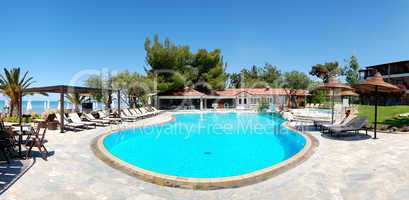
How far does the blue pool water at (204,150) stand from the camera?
8.05 m

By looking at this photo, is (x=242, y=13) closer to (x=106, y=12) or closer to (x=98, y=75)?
(x=106, y=12)

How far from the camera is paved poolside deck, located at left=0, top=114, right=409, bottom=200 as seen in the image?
452 centimetres

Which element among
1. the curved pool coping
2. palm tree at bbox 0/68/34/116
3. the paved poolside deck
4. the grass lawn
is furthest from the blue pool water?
palm tree at bbox 0/68/34/116

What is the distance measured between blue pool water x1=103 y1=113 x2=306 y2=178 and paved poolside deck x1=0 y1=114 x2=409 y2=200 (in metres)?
2.13

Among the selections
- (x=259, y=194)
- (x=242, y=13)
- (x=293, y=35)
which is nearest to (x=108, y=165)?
(x=259, y=194)

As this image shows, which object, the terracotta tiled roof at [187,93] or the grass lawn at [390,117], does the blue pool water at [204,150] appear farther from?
the terracotta tiled roof at [187,93]

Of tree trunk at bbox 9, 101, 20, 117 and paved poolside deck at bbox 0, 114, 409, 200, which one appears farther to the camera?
tree trunk at bbox 9, 101, 20, 117

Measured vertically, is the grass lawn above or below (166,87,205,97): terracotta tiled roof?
below

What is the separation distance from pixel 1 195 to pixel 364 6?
22026 millimetres

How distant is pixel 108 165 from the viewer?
21.8ft

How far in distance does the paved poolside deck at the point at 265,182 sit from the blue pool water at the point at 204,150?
6.97 ft

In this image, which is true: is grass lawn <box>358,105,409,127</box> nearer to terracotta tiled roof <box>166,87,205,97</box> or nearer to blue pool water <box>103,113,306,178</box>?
blue pool water <box>103,113,306,178</box>

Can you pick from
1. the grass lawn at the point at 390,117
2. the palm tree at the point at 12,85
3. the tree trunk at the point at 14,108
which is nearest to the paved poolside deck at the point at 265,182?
the grass lawn at the point at 390,117

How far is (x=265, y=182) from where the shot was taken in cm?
550
